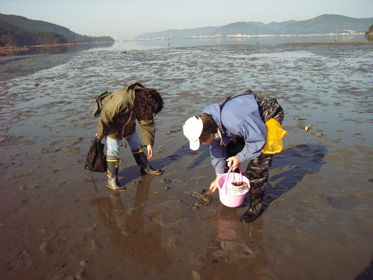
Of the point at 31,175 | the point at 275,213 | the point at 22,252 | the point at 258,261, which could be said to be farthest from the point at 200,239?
the point at 31,175

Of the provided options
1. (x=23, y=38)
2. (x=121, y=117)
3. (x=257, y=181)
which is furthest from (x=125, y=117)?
(x=23, y=38)

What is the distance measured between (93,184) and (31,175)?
1.23m

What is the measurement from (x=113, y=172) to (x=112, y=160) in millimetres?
199

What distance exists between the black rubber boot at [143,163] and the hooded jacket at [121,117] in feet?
1.35

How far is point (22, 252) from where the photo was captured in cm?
253

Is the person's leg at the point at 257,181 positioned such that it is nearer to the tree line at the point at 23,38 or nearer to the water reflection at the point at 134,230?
the water reflection at the point at 134,230

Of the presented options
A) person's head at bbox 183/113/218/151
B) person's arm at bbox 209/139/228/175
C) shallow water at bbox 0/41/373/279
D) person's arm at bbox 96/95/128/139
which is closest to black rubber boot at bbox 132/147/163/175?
shallow water at bbox 0/41/373/279

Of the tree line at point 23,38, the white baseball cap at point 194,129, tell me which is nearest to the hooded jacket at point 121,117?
the white baseball cap at point 194,129

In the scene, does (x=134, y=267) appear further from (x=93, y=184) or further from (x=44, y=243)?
(x=93, y=184)

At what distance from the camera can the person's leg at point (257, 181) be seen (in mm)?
2695

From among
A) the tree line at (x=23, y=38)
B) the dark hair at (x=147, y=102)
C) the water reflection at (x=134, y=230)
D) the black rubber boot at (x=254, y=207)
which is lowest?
the water reflection at (x=134, y=230)

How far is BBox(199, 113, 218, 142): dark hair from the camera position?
7.90 feet

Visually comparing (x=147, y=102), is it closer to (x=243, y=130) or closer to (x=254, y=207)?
(x=243, y=130)

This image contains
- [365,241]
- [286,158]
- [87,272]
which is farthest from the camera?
[286,158]
